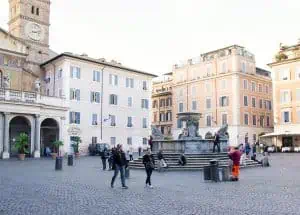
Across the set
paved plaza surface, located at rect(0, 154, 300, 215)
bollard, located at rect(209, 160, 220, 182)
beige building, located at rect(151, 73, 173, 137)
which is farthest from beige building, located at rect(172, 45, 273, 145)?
paved plaza surface, located at rect(0, 154, 300, 215)

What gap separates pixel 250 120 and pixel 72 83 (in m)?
30.9

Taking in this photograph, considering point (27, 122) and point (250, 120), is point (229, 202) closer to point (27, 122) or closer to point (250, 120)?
point (27, 122)

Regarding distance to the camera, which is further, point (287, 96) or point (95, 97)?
point (287, 96)

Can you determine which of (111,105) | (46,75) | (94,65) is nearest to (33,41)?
(46,75)

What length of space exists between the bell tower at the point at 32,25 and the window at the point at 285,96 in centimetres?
3535

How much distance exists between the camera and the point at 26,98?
41469 millimetres

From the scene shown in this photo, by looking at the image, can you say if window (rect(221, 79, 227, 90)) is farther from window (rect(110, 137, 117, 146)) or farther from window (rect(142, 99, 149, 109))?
window (rect(110, 137, 117, 146))

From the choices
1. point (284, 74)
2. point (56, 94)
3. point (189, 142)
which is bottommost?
point (189, 142)

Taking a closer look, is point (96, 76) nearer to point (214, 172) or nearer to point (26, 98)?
point (26, 98)

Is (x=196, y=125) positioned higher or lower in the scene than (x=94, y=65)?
lower

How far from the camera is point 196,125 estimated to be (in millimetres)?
29625

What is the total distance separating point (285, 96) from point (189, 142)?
34470mm

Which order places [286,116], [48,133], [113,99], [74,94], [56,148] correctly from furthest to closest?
1. [286,116]
2. [113,99]
3. [74,94]
4. [48,133]
5. [56,148]

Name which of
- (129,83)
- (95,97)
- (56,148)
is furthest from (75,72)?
(56,148)
